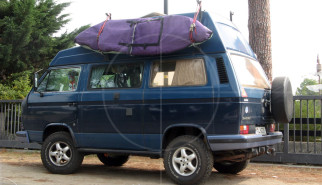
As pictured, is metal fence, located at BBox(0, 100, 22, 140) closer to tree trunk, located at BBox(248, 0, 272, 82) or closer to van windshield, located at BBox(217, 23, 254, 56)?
tree trunk, located at BBox(248, 0, 272, 82)

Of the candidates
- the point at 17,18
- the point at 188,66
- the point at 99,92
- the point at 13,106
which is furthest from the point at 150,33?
the point at 17,18

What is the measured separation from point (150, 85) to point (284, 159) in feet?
12.3

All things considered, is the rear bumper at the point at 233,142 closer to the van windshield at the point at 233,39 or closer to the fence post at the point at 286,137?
the van windshield at the point at 233,39

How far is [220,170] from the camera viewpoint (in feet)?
26.1

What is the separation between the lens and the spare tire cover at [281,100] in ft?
22.1

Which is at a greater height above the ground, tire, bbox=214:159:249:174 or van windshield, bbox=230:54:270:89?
van windshield, bbox=230:54:270:89

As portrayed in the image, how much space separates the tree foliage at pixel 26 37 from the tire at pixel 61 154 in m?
10.6

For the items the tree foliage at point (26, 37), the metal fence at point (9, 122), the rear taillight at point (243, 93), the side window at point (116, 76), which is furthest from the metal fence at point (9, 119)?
the rear taillight at point (243, 93)

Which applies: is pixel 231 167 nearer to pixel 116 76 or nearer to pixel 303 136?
pixel 303 136

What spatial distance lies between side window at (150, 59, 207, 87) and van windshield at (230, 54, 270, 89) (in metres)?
0.54

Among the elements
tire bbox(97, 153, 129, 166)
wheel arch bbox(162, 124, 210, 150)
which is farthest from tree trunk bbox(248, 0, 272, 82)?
wheel arch bbox(162, 124, 210, 150)

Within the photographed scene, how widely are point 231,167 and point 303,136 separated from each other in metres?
2.13

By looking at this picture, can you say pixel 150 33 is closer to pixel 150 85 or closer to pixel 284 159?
pixel 150 85

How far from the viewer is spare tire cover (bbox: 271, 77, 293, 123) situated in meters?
6.72
